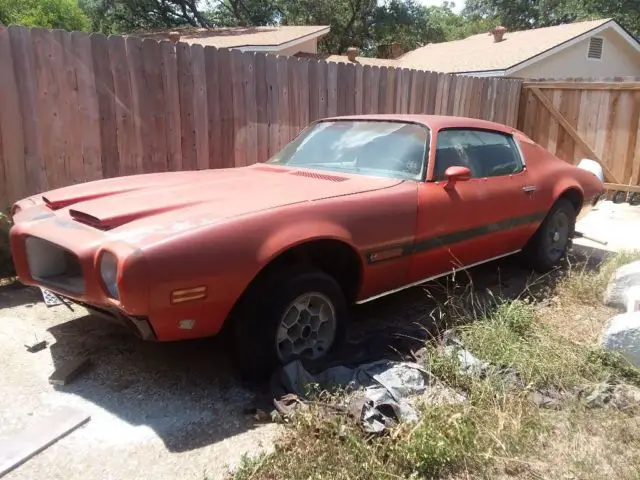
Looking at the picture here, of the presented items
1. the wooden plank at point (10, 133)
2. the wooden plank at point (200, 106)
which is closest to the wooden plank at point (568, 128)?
the wooden plank at point (200, 106)

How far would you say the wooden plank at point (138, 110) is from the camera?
5402mm

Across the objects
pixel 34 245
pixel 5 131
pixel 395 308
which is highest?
pixel 5 131

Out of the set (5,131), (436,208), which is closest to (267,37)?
(5,131)

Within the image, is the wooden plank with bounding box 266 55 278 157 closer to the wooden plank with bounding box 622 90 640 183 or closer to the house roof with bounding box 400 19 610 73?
the wooden plank with bounding box 622 90 640 183

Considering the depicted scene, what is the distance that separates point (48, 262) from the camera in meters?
3.26

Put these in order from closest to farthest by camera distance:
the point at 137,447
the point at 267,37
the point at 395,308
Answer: the point at 137,447 → the point at 395,308 → the point at 267,37

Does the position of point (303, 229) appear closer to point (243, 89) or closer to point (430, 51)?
point (243, 89)

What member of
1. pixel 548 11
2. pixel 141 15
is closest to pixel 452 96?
pixel 141 15

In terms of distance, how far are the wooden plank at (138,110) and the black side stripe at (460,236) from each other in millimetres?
3094

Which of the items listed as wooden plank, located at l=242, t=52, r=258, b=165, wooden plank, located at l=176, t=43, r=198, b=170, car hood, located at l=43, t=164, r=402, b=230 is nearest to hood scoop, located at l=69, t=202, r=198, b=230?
car hood, located at l=43, t=164, r=402, b=230

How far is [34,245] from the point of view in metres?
3.25

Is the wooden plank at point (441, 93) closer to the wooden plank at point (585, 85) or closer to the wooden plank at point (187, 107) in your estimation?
the wooden plank at point (585, 85)

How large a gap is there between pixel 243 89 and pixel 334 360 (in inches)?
155

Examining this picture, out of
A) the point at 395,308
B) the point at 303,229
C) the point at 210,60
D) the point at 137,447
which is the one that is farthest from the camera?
the point at 210,60
